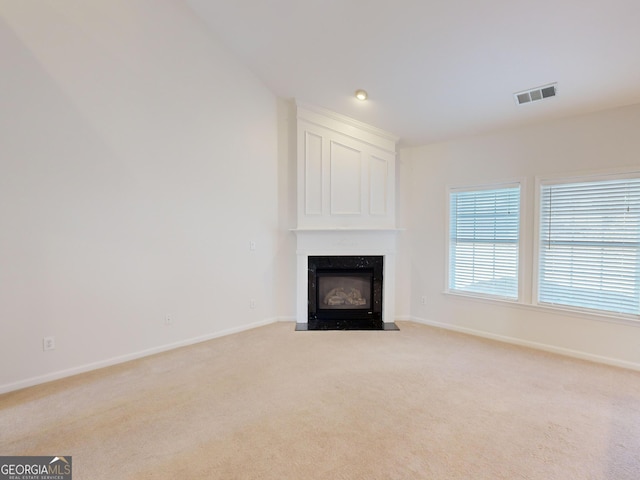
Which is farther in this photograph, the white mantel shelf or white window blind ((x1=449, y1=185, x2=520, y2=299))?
the white mantel shelf

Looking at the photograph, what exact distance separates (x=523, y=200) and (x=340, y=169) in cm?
230

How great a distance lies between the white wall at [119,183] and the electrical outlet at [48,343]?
3 centimetres

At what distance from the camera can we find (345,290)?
15.8 ft

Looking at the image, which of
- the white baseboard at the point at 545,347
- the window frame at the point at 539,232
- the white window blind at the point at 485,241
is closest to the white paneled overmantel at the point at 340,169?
the white window blind at the point at 485,241

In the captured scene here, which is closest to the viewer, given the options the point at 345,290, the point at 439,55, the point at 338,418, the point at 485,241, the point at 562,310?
the point at 338,418

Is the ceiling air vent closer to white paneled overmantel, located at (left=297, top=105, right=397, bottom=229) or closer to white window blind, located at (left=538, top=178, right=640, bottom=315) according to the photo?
white window blind, located at (left=538, top=178, right=640, bottom=315)

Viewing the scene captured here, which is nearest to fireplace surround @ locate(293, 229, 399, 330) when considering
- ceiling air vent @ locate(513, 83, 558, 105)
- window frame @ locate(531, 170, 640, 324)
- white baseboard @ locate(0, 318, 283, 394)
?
white baseboard @ locate(0, 318, 283, 394)

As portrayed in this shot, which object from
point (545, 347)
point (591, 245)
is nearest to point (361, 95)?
point (591, 245)

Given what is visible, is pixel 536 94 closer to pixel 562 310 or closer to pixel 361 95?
pixel 361 95

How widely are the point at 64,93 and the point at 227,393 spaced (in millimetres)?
3014

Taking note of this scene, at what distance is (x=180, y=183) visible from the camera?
12.1 ft

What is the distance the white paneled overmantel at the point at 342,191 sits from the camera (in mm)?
4508

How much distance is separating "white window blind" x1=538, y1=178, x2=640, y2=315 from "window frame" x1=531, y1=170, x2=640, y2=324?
0.03 meters

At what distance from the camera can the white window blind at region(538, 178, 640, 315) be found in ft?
10.3
